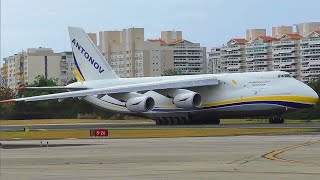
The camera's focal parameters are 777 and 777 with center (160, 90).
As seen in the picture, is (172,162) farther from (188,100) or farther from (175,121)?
(175,121)

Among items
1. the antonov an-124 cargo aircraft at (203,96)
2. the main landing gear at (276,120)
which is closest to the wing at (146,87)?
the antonov an-124 cargo aircraft at (203,96)

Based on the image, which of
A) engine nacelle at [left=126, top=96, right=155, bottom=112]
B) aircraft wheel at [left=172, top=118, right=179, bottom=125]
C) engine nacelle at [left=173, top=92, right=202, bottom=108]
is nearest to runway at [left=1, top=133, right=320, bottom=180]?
engine nacelle at [left=173, top=92, right=202, bottom=108]

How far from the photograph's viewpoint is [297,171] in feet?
63.4

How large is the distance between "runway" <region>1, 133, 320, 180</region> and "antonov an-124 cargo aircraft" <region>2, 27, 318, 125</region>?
92.1 feet

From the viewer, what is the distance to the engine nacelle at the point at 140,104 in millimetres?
64250

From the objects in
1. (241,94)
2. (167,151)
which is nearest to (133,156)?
(167,151)

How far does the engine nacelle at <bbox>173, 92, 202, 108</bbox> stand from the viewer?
63.1 meters

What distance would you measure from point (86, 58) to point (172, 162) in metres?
52.1

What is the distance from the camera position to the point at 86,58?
7469cm

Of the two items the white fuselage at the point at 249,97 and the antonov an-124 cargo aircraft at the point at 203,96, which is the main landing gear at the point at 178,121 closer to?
the antonov an-124 cargo aircraft at the point at 203,96

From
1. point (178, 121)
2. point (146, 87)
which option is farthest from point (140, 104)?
point (178, 121)

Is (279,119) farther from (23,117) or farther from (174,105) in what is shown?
(23,117)

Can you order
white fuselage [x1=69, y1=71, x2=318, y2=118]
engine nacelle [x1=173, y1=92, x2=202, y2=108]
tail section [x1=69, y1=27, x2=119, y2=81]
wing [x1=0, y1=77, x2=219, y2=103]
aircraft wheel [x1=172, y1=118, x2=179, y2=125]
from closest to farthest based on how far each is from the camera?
white fuselage [x1=69, y1=71, x2=318, y2=118] → engine nacelle [x1=173, y1=92, x2=202, y2=108] → wing [x1=0, y1=77, x2=219, y2=103] → aircraft wheel [x1=172, y1=118, x2=179, y2=125] → tail section [x1=69, y1=27, x2=119, y2=81]

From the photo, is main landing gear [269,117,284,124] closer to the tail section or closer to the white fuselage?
the white fuselage
